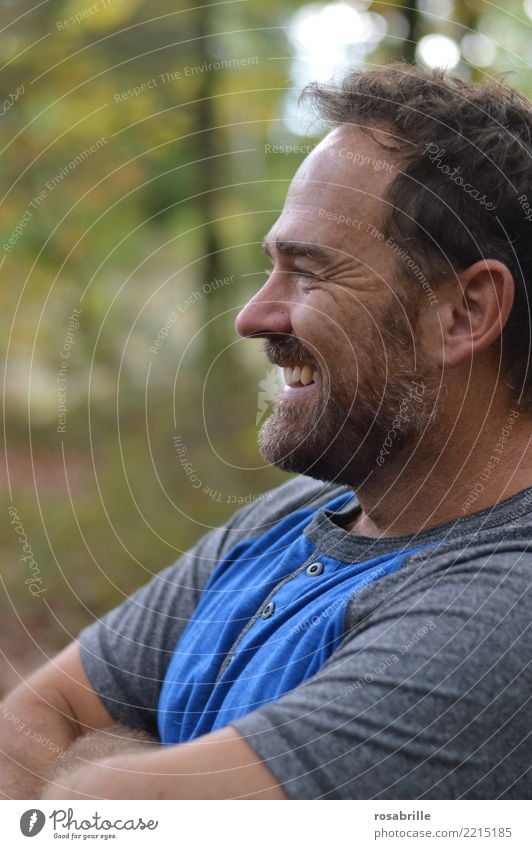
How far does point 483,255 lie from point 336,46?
2.16m

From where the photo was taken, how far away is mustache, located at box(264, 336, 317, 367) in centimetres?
186

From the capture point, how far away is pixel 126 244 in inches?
256

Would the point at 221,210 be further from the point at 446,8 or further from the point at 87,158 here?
the point at 446,8

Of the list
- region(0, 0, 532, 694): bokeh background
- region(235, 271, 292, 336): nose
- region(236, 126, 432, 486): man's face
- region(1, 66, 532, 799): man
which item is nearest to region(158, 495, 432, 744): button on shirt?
region(1, 66, 532, 799): man

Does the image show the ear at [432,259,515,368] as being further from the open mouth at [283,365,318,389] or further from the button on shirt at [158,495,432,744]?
the button on shirt at [158,495,432,744]

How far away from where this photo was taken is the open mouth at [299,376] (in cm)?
187

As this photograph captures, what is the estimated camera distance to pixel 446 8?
13.7ft

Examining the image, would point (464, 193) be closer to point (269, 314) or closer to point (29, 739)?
point (269, 314)

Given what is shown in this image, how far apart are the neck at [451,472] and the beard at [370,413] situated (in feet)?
0.09

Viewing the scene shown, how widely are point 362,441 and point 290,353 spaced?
24 cm

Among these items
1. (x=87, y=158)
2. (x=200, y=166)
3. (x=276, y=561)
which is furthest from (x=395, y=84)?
(x=200, y=166)

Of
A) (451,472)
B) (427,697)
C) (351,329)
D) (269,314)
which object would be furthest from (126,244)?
(427,697)

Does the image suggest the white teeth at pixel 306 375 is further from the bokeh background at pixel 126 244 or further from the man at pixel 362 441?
the bokeh background at pixel 126 244

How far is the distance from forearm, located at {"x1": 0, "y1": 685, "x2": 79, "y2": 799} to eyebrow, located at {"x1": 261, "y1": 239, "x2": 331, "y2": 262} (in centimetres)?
114
